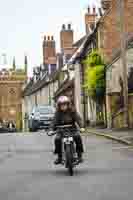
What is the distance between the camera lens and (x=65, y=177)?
13484mm

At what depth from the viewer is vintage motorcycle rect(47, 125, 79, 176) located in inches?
550

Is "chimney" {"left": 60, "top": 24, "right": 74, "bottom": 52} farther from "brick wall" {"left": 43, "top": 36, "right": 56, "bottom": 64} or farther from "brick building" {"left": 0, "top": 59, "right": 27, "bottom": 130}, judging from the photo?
"brick building" {"left": 0, "top": 59, "right": 27, "bottom": 130}

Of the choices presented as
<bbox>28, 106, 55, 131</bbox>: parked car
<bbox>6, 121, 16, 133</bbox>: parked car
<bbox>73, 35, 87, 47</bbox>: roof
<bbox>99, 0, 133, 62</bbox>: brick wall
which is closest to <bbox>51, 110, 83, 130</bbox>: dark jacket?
<bbox>28, 106, 55, 131</bbox>: parked car

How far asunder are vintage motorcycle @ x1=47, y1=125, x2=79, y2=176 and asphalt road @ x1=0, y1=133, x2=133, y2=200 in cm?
24

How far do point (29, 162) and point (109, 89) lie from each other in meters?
24.2

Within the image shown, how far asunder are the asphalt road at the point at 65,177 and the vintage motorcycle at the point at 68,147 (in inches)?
9.4

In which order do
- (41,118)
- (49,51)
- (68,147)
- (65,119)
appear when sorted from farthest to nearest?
(49,51)
(41,118)
(65,119)
(68,147)

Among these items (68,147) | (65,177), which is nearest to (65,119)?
(68,147)

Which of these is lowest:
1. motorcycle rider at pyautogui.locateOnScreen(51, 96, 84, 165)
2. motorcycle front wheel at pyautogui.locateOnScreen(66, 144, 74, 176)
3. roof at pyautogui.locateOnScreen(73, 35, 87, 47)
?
motorcycle front wheel at pyautogui.locateOnScreen(66, 144, 74, 176)

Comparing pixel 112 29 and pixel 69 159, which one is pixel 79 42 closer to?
pixel 112 29

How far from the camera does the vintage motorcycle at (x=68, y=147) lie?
45.8ft

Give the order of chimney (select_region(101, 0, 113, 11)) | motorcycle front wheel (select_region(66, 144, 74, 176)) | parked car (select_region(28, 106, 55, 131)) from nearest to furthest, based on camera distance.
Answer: motorcycle front wheel (select_region(66, 144, 74, 176)) → parked car (select_region(28, 106, 55, 131)) → chimney (select_region(101, 0, 113, 11))

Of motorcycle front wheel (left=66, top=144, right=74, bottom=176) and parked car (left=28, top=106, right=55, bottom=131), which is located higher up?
parked car (left=28, top=106, right=55, bottom=131)

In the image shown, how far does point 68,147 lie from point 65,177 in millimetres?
Answer: 836
